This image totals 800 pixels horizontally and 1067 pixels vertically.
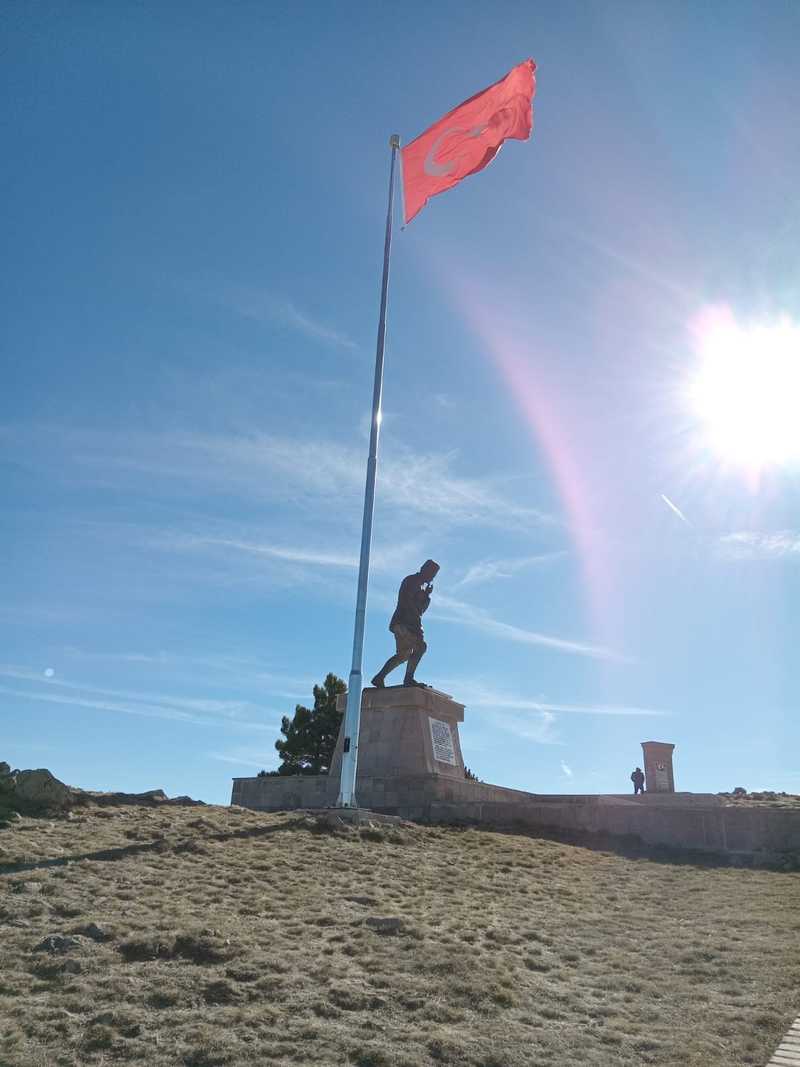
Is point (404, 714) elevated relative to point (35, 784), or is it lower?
elevated

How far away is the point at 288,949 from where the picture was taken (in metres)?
7.29

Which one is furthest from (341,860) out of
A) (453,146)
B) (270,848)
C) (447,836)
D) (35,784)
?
(453,146)

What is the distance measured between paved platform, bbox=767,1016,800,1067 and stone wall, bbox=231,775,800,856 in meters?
8.40

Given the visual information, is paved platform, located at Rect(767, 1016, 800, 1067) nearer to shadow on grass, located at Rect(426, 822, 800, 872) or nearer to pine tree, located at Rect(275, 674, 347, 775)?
shadow on grass, located at Rect(426, 822, 800, 872)

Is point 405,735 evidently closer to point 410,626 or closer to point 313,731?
point 410,626

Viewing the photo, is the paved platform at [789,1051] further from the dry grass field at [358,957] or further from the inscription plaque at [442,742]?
the inscription plaque at [442,742]

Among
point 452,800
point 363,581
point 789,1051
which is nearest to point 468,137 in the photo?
point 363,581

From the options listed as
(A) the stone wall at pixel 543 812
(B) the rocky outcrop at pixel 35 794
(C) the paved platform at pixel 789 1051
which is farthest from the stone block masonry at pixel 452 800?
(C) the paved platform at pixel 789 1051

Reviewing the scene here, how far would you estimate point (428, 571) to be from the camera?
19.2 m

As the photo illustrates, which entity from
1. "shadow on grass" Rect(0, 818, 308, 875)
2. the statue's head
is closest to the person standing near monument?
the statue's head

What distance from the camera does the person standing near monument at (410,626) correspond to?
61.2 feet

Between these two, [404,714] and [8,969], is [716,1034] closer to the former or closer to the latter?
[8,969]

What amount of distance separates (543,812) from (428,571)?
547 cm

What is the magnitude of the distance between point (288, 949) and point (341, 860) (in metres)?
3.68
